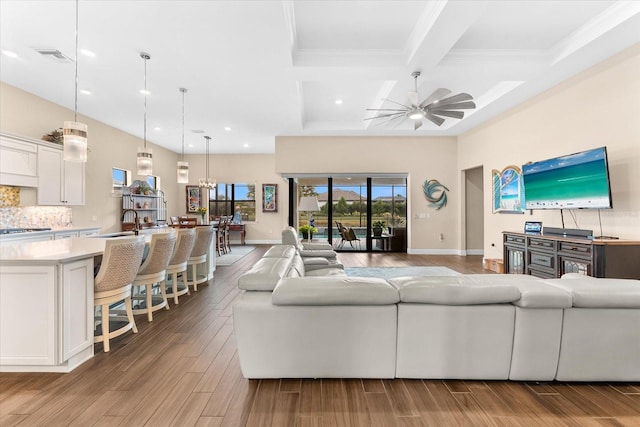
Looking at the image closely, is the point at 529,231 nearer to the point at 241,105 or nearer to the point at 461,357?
the point at 461,357

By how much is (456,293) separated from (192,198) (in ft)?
34.9

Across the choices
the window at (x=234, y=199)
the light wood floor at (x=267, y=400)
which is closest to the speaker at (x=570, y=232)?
the light wood floor at (x=267, y=400)

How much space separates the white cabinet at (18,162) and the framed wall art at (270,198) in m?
6.47

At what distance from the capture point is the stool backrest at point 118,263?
260cm

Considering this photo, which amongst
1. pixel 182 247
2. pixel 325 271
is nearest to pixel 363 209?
pixel 325 271

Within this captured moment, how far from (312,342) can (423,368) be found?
0.77m

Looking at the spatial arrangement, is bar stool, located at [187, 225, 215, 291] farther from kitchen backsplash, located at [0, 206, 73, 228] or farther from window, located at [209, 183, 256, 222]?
window, located at [209, 183, 256, 222]

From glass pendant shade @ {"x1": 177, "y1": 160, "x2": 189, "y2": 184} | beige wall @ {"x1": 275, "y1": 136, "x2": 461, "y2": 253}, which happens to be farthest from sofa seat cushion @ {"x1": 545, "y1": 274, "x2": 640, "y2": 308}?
beige wall @ {"x1": 275, "y1": 136, "x2": 461, "y2": 253}

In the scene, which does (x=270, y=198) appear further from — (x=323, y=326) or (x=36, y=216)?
(x=323, y=326)

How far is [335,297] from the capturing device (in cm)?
204

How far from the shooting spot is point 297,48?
426 centimetres

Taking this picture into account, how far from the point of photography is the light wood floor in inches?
69.4

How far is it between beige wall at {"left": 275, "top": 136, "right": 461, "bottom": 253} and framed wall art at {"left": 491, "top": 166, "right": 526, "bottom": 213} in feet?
5.79

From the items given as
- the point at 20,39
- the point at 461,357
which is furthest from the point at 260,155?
the point at 461,357
